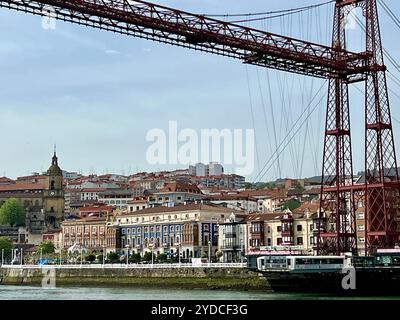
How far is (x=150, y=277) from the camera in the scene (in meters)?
56.5

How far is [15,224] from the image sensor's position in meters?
124

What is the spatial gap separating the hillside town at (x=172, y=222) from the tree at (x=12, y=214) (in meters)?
1.28

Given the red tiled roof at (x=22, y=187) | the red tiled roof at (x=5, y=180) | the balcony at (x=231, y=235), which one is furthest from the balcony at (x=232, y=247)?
the red tiled roof at (x=5, y=180)

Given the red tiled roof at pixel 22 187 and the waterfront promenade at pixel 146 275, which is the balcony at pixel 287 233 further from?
the red tiled roof at pixel 22 187

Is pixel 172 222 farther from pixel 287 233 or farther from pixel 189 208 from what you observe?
pixel 287 233

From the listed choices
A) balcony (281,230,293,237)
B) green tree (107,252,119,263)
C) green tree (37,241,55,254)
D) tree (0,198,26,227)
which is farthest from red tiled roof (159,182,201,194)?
balcony (281,230,293,237)

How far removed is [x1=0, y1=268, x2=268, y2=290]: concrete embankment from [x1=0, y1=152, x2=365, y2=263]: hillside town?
172 cm

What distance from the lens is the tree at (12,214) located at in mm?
126312

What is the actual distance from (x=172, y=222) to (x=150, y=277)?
22586 millimetres

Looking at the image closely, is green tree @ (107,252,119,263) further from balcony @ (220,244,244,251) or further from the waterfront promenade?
balcony @ (220,244,244,251)

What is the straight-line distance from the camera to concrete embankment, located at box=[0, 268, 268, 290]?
47831 millimetres

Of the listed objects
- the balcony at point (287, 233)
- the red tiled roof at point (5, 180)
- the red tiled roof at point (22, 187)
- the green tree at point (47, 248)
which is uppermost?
the red tiled roof at point (5, 180)
